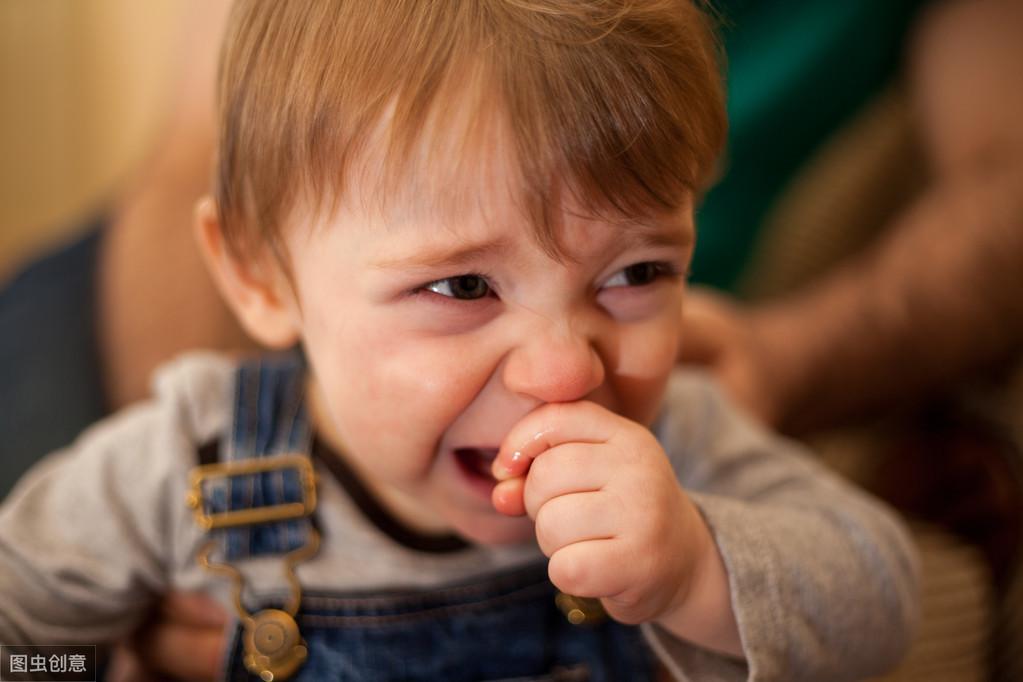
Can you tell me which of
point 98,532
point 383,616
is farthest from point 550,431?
point 98,532

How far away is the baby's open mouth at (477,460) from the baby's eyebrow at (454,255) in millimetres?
141

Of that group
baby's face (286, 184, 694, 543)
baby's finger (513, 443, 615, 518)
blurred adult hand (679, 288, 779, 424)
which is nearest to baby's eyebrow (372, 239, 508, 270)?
baby's face (286, 184, 694, 543)

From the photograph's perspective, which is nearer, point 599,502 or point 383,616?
point 599,502

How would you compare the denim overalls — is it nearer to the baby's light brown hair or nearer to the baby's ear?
the baby's ear

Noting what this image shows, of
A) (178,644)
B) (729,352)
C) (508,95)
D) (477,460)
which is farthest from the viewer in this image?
(729,352)

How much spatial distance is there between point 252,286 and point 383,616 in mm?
257

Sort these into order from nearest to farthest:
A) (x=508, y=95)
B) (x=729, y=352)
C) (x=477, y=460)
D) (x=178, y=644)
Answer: (x=508, y=95), (x=477, y=460), (x=178, y=644), (x=729, y=352)

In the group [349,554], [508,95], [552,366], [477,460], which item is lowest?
[349,554]

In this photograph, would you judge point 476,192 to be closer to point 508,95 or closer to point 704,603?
point 508,95

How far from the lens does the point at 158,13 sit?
2.02m

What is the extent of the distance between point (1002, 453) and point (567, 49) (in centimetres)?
70

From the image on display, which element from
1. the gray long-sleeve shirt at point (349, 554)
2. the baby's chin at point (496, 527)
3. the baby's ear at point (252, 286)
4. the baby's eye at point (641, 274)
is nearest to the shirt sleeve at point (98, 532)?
the gray long-sleeve shirt at point (349, 554)

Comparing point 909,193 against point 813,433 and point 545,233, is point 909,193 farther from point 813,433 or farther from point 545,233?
point 545,233

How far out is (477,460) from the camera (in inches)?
24.4
